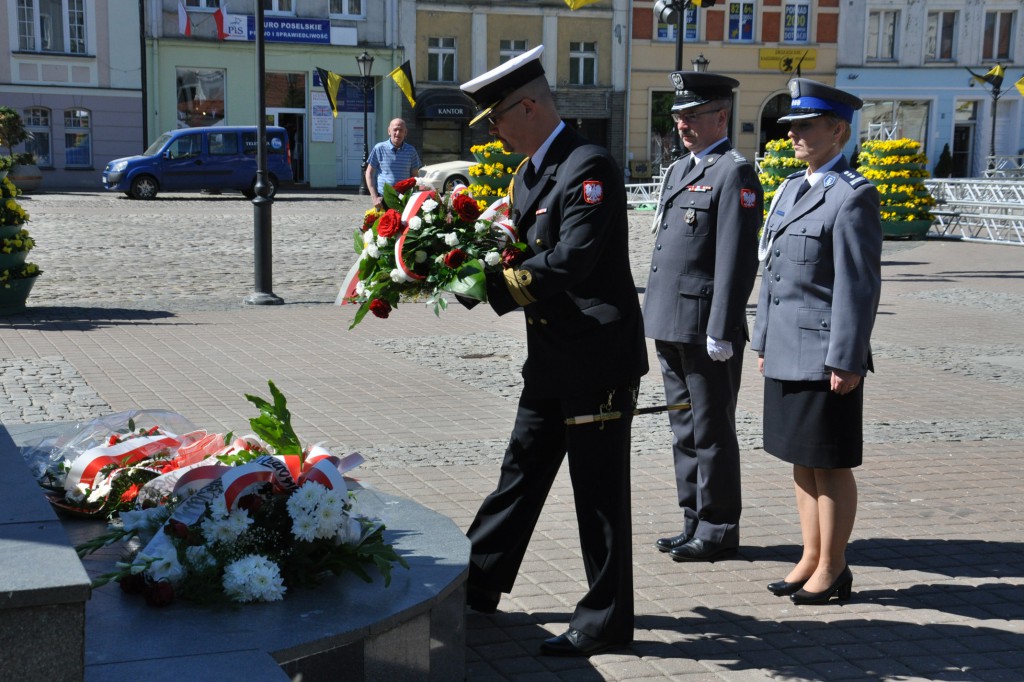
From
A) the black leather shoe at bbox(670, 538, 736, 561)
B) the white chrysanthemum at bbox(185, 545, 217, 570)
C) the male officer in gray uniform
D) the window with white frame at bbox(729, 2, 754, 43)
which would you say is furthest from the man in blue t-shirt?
the window with white frame at bbox(729, 2, 754, 43)

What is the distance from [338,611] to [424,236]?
1.21 m

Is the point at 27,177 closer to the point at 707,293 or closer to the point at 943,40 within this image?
the point at 707,293

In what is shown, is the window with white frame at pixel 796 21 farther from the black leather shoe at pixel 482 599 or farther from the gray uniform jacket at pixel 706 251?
the black leather shoe at pixel 482 599

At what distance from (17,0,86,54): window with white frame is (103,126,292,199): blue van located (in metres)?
9.05

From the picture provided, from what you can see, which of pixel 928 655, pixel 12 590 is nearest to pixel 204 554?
pixel 12 590

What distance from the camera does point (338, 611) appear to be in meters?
3.59

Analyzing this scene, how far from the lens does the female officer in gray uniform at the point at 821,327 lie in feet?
14.8

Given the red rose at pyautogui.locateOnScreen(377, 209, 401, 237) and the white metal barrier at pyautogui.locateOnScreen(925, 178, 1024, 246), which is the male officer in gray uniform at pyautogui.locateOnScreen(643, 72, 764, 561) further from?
the white metal barrier at pyautogui.locateOnScreen(925, 178, 1024, 246)

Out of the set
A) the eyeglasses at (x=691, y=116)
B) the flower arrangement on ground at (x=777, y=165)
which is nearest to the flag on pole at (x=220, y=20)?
the flower arrangement on ground at (x=777, y=165)

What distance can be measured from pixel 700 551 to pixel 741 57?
147 feet

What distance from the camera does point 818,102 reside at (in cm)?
464

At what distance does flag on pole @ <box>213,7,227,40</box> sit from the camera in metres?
40.9

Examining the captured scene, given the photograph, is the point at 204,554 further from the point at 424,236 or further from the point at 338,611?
the point at 424,236

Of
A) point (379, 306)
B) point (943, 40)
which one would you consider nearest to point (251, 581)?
Result: point (379, 306)
